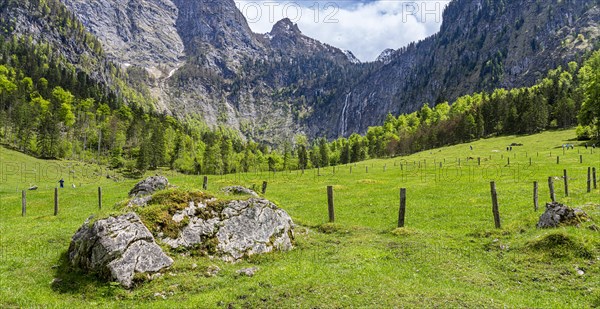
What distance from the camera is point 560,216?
60.4ft

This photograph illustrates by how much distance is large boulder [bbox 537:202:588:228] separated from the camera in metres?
18.0

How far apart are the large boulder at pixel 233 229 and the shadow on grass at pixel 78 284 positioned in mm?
3319

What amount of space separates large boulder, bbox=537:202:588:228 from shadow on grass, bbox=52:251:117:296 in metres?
21.8

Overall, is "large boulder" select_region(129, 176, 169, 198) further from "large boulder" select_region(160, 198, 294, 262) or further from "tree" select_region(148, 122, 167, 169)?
"tree" select_region(148, 122, 167, 169)

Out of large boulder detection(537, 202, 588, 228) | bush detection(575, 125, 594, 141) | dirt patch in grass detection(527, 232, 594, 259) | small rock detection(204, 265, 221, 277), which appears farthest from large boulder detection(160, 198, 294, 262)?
bush detection(575, 125, 594, 141)

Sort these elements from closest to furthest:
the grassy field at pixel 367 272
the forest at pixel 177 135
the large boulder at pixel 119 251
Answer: the grassy field at pixel 367 272 < the large boulder at pixel 119 251 < the forest at pixel 177 135

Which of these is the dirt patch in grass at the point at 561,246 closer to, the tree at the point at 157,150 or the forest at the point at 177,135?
the forest at the point at 177,135

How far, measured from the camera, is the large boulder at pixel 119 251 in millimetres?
13930

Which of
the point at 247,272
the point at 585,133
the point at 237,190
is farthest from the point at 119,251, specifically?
the point at 585,133

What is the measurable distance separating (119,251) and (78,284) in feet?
6.31

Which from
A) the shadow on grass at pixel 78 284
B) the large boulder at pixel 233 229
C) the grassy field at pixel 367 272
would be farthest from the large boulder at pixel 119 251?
the large boulder at pixel 233 229

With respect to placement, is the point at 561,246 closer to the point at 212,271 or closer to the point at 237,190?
the point at 212,271

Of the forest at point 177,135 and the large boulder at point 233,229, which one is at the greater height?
the forest at point 177,135

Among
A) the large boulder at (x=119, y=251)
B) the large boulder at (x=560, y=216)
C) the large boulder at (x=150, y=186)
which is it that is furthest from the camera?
the large boulder at (x=150, y=186)
